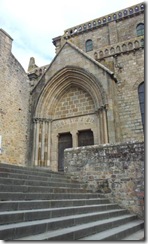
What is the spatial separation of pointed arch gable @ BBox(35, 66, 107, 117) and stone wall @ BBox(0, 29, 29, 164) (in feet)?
3.26

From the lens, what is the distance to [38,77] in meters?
13.4

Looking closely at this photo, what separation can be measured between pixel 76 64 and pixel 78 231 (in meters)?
10.1

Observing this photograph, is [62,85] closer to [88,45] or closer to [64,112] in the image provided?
[64,112]

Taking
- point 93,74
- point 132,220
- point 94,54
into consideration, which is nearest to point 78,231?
point 132,220

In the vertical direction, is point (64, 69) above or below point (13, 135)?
above

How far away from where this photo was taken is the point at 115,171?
21.2ft

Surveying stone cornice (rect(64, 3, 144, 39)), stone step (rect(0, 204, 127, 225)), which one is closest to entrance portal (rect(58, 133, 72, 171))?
stone step (rect(0, 204, 127, 225))

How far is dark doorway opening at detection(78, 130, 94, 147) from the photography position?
11.3 meters

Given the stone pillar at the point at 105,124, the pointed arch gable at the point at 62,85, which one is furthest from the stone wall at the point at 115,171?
the pointed arch gable at the point at 62,85

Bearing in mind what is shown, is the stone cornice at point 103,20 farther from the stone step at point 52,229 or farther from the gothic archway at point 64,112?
the stone step at point 52,229

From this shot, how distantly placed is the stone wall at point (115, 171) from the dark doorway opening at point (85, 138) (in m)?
4.02

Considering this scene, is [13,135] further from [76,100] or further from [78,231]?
[78,231]

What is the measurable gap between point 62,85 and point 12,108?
3363mm

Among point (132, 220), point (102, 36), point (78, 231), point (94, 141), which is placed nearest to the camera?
point (78, 231)
